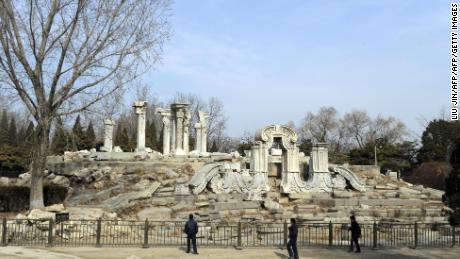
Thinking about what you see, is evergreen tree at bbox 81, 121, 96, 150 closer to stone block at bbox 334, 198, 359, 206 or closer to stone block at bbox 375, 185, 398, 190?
stone block at bbox 375, 185, 398, 190

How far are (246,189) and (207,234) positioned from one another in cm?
806

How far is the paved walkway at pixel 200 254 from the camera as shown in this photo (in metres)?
13.5

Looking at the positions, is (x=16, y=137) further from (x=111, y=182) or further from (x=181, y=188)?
(x=181, y=188)

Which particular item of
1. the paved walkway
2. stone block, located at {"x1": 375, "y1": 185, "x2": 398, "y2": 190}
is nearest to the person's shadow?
the paved walkway

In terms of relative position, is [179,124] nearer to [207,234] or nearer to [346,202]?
[346,202]

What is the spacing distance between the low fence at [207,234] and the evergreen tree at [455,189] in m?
4.11

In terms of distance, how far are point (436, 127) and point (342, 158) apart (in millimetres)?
10076

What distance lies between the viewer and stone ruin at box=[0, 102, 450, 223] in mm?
21219

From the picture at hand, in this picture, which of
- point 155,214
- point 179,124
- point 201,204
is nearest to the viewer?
point 155,214

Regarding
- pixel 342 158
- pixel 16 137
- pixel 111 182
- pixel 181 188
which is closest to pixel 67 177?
pixel 111 182

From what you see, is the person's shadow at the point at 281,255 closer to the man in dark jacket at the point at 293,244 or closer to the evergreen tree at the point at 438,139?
the man in dark jacket at the point at 293,244

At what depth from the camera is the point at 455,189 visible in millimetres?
11406

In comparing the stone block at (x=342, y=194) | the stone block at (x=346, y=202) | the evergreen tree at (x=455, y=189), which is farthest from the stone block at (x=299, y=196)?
the evergreen tree at (x=455, y=189)

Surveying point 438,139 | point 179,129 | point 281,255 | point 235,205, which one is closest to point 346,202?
point 235,205
